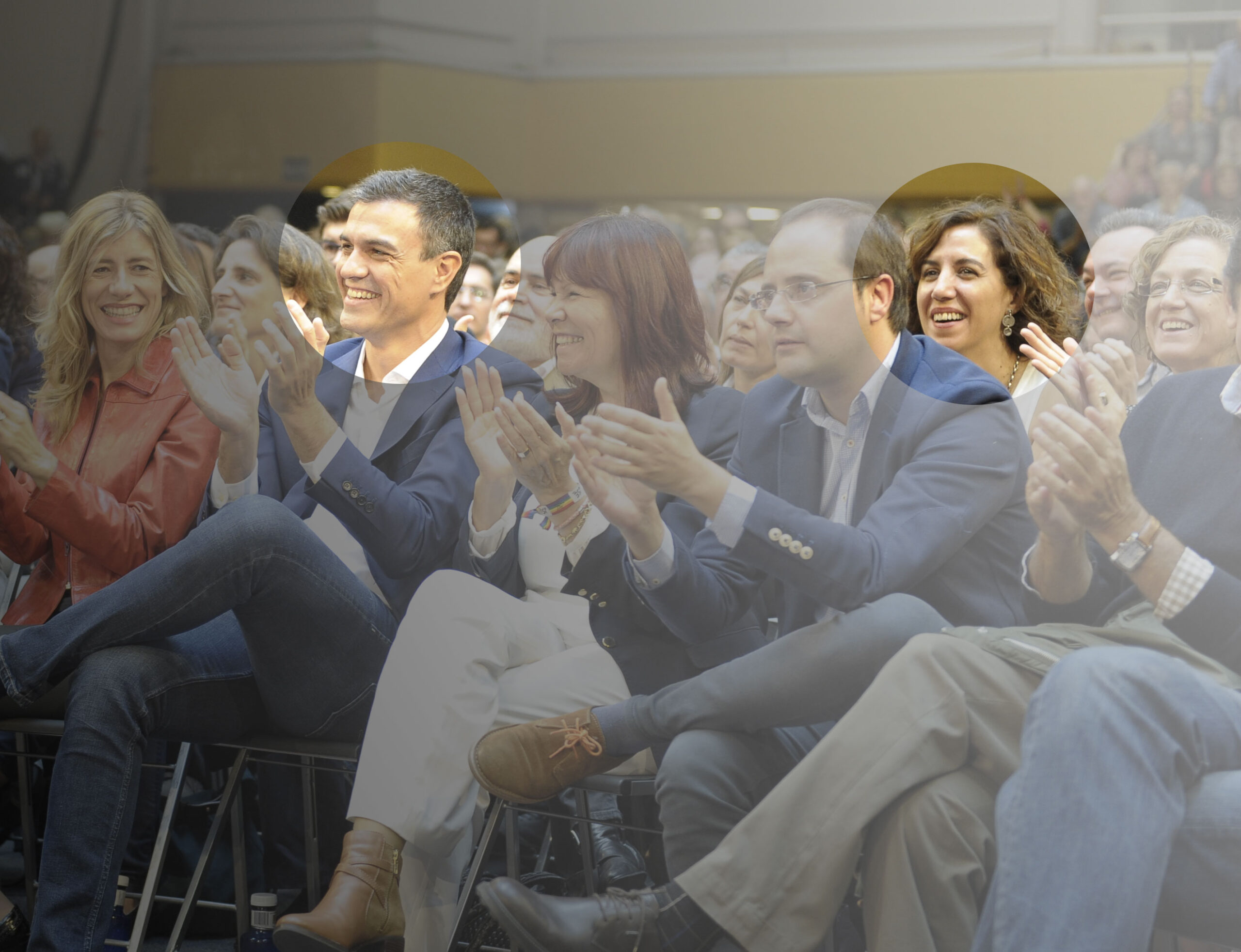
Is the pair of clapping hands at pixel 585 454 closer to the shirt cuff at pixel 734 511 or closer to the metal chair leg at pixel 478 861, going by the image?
the shirt cuff at pixel 734 511

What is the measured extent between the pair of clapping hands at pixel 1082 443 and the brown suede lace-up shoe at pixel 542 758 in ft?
2.73

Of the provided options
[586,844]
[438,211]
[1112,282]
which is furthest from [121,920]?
[1112,282]

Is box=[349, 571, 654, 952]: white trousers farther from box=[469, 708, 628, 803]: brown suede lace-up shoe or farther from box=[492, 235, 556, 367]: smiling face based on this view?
box=[492, 235, 556, 367]: smiling face

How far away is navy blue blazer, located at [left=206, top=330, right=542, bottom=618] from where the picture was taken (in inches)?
93.7

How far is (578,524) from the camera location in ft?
7.37

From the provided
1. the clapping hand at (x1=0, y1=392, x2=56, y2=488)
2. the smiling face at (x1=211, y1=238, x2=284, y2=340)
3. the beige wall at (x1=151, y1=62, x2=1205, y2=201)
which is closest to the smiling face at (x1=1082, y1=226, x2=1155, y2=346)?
the beige wall at (x1=151, y1=62, x2=1205, y2=201)

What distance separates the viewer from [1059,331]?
206 cm

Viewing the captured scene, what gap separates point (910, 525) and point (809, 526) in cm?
18

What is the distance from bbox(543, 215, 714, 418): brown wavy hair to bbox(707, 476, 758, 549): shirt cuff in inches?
10.4

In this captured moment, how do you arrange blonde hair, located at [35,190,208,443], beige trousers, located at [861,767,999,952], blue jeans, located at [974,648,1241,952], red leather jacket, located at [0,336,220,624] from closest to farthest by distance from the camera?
blue jeans, located at [974,648,1241,952] < beige trousers, located at [861,767,999,952] < red leather jacket, located at [0,336,220,624] < blonde hair, located at [35,190,208,443]

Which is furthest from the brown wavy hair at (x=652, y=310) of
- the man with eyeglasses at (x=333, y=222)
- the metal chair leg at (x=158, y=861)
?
the metal chair leg at (x=158, y=861)

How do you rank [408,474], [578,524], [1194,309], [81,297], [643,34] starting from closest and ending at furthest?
[1194,309], [578,524], [643,34], [408,474], [81,297]

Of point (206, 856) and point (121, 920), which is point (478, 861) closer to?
point (206, 856)

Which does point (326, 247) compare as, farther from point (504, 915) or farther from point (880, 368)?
point (504, 915)
